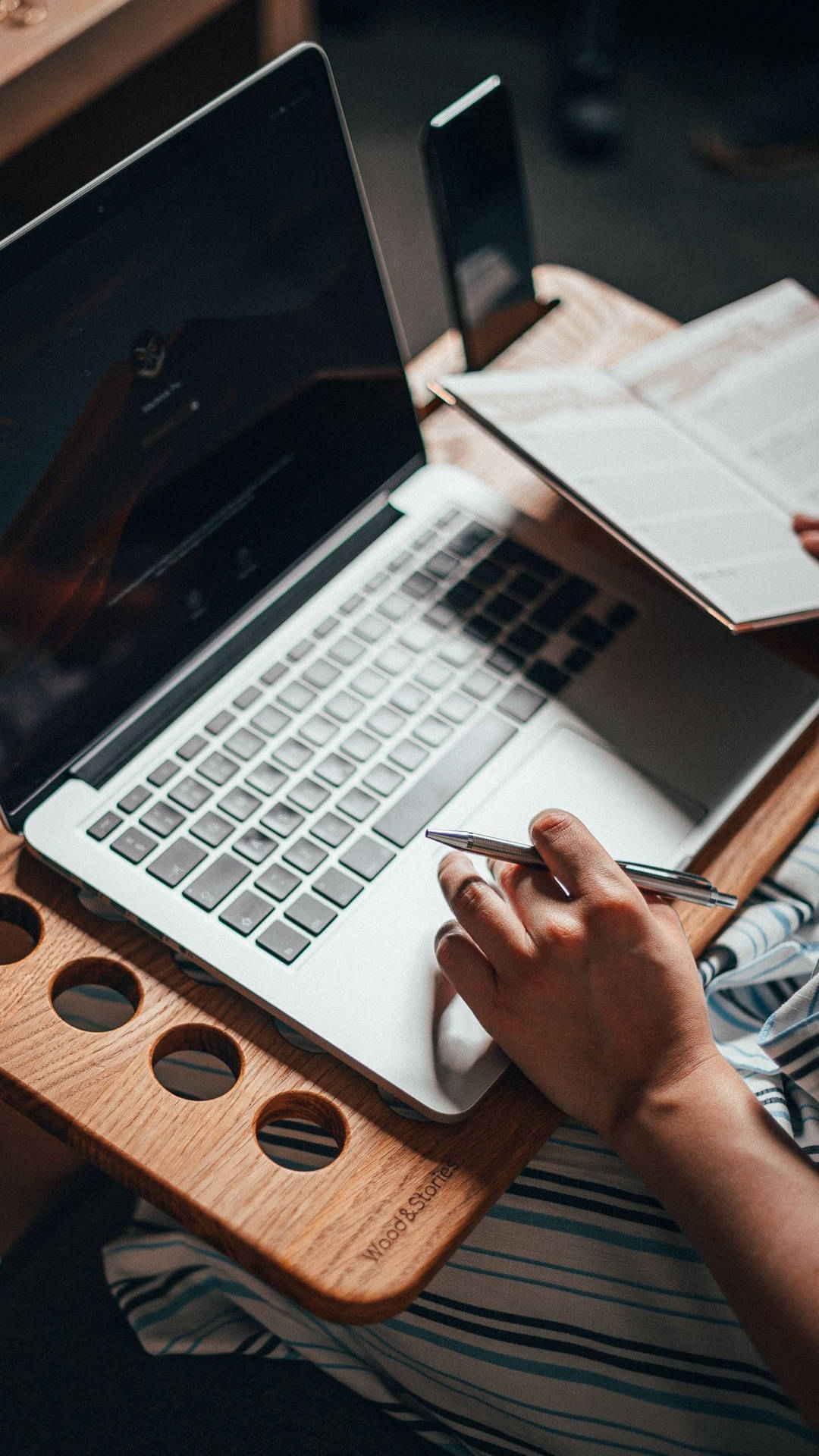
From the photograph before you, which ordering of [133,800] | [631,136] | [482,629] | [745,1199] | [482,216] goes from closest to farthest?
[745,1199] → [133,800] → [482,629] → [482,216] → [631,136]

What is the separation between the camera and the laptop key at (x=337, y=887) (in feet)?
1.85

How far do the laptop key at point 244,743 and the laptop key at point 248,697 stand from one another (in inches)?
0.7

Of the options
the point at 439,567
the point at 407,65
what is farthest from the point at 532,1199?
the point at 407,65

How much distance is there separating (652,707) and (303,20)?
0.82 m

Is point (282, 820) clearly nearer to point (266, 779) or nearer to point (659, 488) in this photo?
point (266, 779)

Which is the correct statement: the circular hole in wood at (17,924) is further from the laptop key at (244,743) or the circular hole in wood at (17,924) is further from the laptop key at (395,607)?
the laptop key at (395,607)

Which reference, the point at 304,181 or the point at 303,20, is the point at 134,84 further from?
the point at 304,181

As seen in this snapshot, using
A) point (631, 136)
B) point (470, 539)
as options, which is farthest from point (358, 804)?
point (631, 136)

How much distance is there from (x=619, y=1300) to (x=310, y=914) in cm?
26

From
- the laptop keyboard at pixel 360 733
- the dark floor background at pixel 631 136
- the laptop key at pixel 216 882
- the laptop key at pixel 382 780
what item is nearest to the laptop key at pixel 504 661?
the laptop keyboard at pixel 360 733

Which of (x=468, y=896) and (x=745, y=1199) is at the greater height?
(x=468, y=896)

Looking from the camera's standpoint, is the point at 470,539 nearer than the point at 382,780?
No

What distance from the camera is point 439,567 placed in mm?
720

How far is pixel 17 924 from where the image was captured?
606mm
